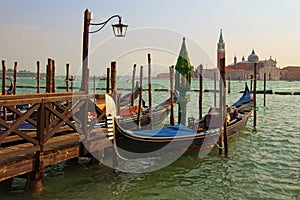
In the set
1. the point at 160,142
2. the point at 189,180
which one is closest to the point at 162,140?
the point at 160,142

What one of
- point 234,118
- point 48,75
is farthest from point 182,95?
point 48,75

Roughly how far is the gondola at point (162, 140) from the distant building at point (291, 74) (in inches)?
3660

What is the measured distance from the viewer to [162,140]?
5641mm

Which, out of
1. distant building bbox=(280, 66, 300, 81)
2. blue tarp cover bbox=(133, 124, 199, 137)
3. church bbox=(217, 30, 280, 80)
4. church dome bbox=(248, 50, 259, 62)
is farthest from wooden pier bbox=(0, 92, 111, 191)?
distant building bbox=(280, 66, 300, 81)

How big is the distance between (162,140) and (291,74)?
95541 millimetres

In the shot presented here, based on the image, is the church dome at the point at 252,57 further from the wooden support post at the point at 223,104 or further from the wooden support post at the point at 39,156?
the wooden support post at the point at 39,156

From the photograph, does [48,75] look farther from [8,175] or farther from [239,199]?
[239,199]

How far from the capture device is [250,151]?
6.97 m

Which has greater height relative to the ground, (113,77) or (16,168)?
(113,77)

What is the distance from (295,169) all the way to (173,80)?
14.9 ft

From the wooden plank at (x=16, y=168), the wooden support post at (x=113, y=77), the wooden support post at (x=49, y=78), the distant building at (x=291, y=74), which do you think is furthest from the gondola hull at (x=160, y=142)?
the distant building at (x=291, y=74)

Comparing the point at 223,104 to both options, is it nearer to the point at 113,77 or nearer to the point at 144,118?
the point at 113,77

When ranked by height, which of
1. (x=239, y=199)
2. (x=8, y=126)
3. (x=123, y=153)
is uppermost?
(x=8, y=126)

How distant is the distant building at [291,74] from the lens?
91.4m
